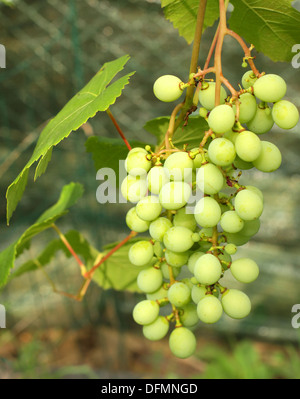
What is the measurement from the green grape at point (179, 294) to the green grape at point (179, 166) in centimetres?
13

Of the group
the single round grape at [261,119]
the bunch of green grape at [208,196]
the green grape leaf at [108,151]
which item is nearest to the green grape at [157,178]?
the bunch of green grape at [208,196]

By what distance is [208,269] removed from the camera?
1.37 feet

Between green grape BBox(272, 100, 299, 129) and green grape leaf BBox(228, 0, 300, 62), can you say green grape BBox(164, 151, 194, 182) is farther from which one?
green grape leaf BBox(228, 0, 300, 62)

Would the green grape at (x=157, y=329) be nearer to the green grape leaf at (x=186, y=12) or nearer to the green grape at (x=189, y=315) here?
the green grape at (x=189, y=315)

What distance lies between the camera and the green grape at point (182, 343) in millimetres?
490

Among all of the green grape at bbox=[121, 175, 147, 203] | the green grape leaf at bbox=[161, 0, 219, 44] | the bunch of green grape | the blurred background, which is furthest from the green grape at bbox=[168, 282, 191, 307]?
the blurred background

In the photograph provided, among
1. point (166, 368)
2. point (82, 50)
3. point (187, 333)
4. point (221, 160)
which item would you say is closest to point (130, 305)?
point (166, 368)

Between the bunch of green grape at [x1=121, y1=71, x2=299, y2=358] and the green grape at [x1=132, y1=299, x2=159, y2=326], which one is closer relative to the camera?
the bunch of green grape at [x1=121, y1=71, x2=299, y2=358]

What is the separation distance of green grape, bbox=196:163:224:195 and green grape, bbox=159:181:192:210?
0.05 ft

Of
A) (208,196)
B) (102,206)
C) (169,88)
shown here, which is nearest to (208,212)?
(208,196)

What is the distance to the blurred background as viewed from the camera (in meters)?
1.89

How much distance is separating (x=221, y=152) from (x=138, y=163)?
90mm

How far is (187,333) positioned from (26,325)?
1.70 metres

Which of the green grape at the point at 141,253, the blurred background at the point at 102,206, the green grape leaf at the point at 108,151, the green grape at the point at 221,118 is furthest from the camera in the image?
the blurred background at the point at 102,206
